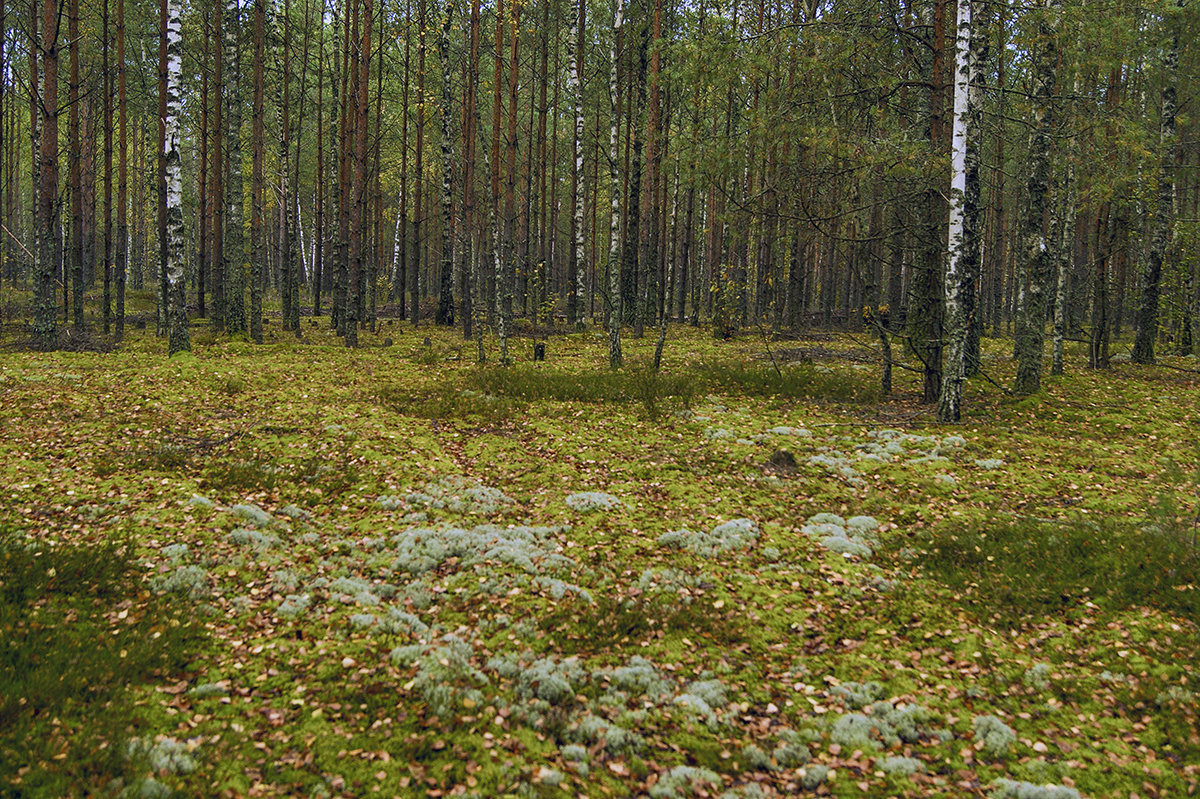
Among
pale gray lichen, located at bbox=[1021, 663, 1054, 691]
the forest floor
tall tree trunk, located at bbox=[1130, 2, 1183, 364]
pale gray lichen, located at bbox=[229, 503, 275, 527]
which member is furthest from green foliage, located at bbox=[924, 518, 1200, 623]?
tall tree trunk, located at bbox=[1130, 2, 1183, 364]

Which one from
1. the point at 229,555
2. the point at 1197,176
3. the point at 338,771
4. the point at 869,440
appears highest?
the point at 1197,176

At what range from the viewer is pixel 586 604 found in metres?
6.70

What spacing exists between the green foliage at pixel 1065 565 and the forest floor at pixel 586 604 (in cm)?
4

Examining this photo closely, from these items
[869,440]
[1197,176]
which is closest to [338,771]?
[869,440]

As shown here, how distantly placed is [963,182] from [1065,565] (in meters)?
7.06

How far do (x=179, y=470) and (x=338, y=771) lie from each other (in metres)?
6.35

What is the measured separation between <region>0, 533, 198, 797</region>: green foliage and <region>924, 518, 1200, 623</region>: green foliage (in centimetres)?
724

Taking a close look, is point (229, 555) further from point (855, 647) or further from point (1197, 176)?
point (1197, 176)

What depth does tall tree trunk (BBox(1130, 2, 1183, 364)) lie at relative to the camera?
19953 millimetres

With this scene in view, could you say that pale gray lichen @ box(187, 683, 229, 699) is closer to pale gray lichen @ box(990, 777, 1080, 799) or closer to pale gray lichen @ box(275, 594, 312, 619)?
pale gray lichen @ box(275, 594, 312, 619)

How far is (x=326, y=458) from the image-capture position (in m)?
10.2

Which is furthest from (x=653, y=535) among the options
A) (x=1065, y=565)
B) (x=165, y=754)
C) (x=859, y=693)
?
(x=165, y=754)

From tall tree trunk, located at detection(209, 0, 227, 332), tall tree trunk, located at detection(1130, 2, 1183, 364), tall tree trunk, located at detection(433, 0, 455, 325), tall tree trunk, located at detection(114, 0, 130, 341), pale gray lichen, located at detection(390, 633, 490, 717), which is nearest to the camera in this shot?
pale gray lichen, located at detection(390, 633, 490, 717)

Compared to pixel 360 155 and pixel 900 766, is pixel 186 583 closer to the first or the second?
pixel 900 766
